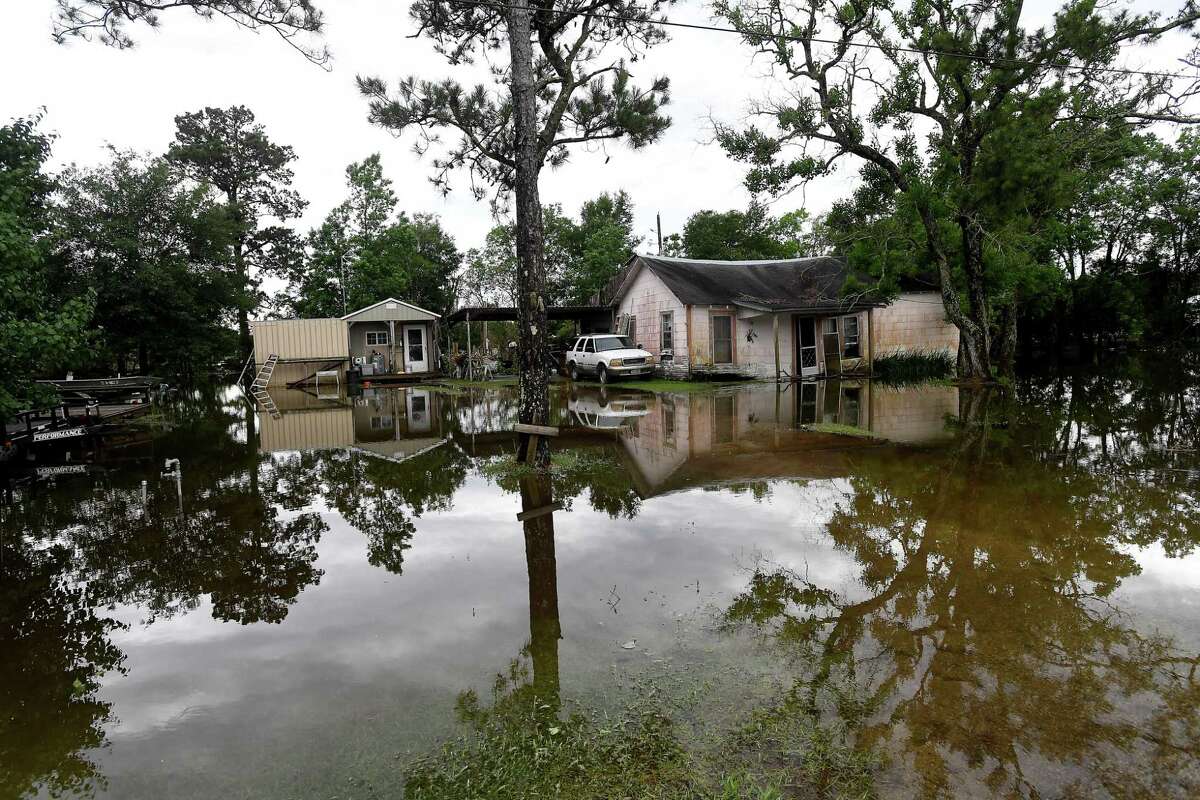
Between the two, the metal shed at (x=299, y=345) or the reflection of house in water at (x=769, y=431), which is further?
the metal shed at (x=299, y=345)

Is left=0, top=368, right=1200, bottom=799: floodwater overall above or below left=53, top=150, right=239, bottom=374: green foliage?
below

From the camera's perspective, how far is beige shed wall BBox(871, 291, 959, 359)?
79.9ft

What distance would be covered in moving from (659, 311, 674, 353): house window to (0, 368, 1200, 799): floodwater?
14102 millimetres

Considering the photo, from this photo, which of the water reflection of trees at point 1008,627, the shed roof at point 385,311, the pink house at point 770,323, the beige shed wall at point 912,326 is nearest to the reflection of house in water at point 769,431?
the water reflection of trees at point 1008,627

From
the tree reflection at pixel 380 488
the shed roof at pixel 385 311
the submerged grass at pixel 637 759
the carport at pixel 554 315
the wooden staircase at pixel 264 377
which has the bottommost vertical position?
the submerged grass at pixel 637 759

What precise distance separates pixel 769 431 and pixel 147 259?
21.5m

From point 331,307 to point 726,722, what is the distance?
38.1 metres

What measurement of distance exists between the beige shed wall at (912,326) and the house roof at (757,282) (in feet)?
6.61

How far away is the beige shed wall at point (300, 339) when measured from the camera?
26375 mm

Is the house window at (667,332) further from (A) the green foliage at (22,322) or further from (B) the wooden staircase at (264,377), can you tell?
(A) the green foliage at (22,322)

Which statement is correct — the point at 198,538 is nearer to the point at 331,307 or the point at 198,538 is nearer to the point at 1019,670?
the point at 1019,670

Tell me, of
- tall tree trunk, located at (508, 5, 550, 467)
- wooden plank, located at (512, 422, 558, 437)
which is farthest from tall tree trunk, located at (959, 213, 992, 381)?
wooden plank, located at (512, 422, 558, 437)

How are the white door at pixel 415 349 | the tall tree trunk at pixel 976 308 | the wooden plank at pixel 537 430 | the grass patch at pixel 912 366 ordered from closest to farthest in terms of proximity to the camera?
1. the wooden plank at pixel 537 430
2. the tall tree trunk at pixel 976 308
3. the grass patch at pixel 912 366
4. the white door at pixel 415 349

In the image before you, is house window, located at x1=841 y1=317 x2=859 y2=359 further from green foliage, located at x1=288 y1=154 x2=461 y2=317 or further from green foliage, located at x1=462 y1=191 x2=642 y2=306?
green foliage, located at x1=288 y1=154 x2=461 y2=317
